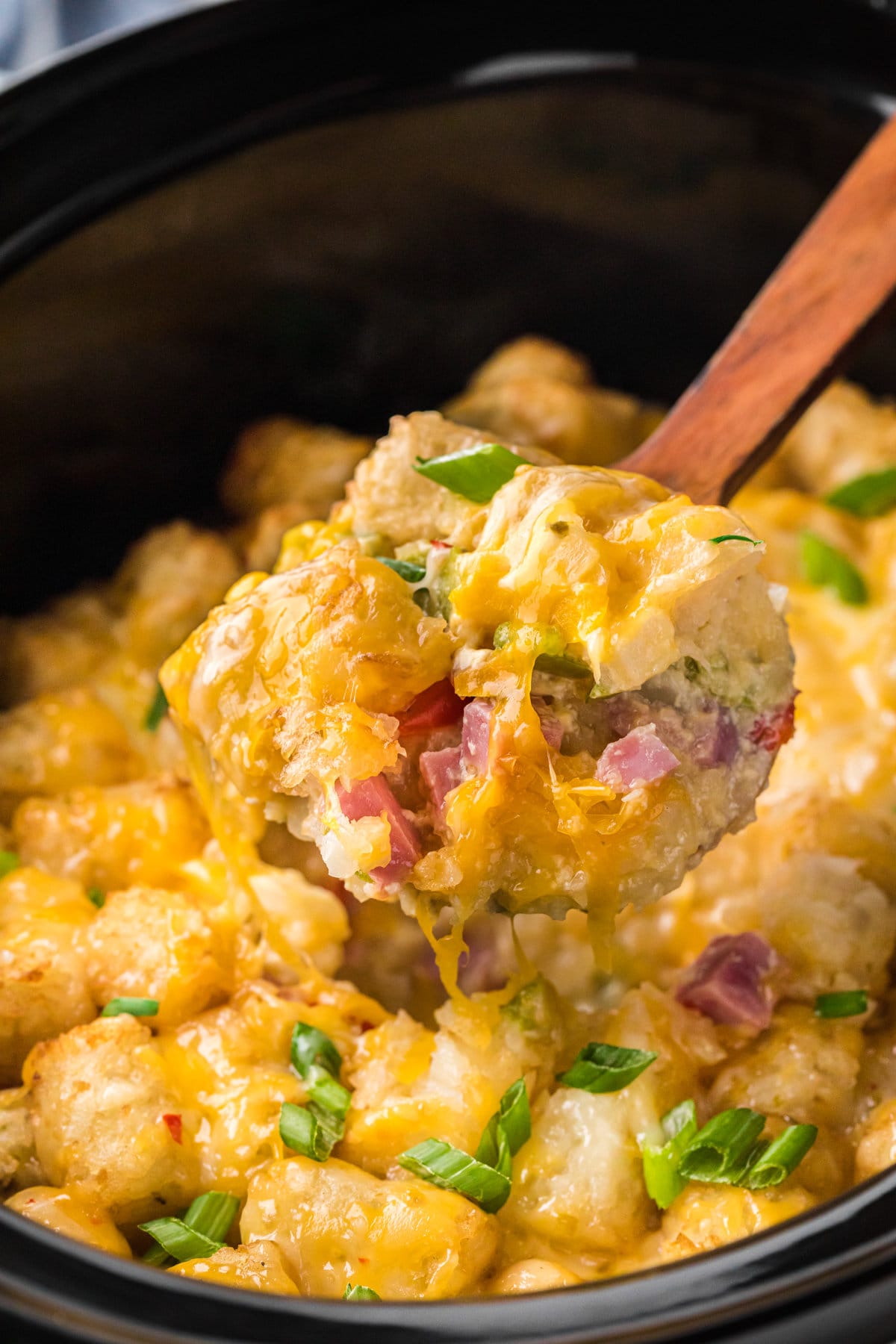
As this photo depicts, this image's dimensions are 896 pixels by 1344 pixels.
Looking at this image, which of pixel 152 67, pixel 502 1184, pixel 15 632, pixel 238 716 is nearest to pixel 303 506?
pixel 15 632

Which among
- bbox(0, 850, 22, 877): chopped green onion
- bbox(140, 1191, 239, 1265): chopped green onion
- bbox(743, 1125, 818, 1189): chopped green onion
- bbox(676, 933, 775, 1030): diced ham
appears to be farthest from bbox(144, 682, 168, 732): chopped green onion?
bbox(743, 1125, 818, 1189): chopped green onion

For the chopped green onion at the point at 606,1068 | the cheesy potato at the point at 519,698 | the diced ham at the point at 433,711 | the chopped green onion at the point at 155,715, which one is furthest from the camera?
the chopped green onion at the point at 155,715

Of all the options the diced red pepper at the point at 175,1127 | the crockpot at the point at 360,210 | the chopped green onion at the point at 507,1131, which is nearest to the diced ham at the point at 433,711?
the chopped green onion at the point at 507,1131

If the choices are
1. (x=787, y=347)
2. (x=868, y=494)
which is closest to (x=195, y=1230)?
(x=787, y=347)

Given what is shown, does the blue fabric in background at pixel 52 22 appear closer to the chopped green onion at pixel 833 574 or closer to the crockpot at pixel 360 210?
the crockpot at pixel 360 210

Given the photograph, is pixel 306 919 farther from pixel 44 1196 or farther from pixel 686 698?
pixel 686 698

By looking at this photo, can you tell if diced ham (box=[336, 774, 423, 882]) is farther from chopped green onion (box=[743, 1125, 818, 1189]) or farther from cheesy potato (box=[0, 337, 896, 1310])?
chopped green onion (box=[743, 1125, 818, 1189])

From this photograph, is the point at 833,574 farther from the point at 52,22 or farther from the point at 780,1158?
the point at 52,22
